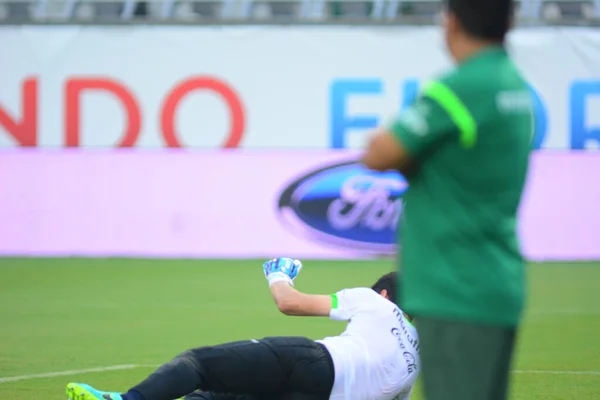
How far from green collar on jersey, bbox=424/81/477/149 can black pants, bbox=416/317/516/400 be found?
2.00ft

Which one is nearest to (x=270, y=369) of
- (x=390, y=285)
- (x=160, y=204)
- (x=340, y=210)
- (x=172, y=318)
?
(x=390, y=285)

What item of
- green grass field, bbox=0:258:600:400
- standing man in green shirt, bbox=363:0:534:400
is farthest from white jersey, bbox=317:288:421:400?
standing man in green shirt, bbox=363:0:534:400

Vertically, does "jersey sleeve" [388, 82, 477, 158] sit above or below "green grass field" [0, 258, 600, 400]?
above

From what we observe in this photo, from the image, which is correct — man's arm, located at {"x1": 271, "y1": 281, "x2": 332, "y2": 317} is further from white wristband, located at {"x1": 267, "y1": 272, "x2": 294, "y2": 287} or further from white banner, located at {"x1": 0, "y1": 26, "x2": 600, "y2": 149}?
white banner, located at {"x1": 0, "y1": 26, "x2": 600, "y2": 149}

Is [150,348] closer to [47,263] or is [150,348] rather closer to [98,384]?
[98,384]

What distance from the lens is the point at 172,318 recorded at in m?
12.3

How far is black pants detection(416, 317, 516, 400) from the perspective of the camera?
3658 millimetres

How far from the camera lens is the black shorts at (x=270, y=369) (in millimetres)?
5953

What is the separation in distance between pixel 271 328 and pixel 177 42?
9.16 meters

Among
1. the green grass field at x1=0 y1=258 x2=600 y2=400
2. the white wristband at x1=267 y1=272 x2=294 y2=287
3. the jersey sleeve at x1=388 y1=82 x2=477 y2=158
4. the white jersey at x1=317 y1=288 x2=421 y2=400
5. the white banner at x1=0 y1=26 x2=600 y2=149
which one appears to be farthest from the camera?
the white banner at x1=0 y1=26 x2=600 y2=149

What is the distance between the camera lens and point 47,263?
714 inches

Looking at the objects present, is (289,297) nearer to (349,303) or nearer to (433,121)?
(349,303)

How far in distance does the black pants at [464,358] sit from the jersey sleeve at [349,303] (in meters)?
2.50

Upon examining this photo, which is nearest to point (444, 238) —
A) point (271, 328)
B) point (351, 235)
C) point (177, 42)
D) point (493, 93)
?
point (493, 93)
